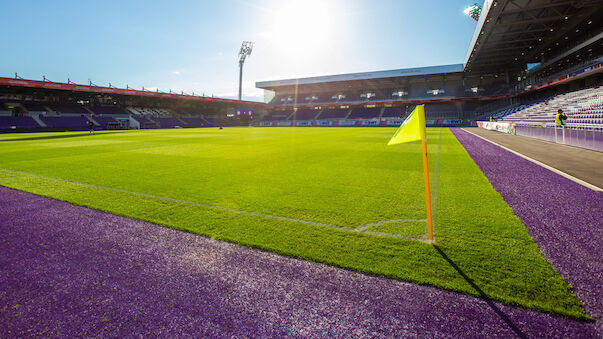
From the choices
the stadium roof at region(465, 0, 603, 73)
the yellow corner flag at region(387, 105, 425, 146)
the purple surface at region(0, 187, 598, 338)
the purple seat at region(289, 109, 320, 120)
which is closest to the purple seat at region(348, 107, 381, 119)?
the purple seat at region(289, 109, 320, 120)

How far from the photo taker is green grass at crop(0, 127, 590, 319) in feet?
9.05

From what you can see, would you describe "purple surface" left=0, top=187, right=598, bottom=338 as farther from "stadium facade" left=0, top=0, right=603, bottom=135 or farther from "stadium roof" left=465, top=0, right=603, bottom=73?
"stadium roof" left=465, top=0, right=603, bottom=73

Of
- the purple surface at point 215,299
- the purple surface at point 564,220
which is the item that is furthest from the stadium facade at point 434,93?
the purple surface at point 215,299

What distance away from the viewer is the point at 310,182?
275 inches

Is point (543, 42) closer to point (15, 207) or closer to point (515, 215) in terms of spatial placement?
point (515, 215)

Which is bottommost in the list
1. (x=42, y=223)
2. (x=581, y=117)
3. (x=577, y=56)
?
(x=42, y=223)

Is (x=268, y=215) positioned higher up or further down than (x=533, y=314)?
higher up

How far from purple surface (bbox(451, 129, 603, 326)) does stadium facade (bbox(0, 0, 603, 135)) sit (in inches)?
542

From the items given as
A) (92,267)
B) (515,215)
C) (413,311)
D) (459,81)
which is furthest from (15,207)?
(459,81)

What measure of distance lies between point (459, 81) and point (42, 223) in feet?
232

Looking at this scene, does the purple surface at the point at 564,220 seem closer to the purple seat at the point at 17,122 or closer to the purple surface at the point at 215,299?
the purple surface at the point at 215,299

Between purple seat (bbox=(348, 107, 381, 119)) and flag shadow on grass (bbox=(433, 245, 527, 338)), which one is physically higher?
purple seat (bbox=(348, 107, 381, 119))

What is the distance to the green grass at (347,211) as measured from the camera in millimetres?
2760

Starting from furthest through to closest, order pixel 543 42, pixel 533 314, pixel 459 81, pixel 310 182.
A: pixel 459 81
pixel 543 42
pixel 310 182
pixel 533 314
